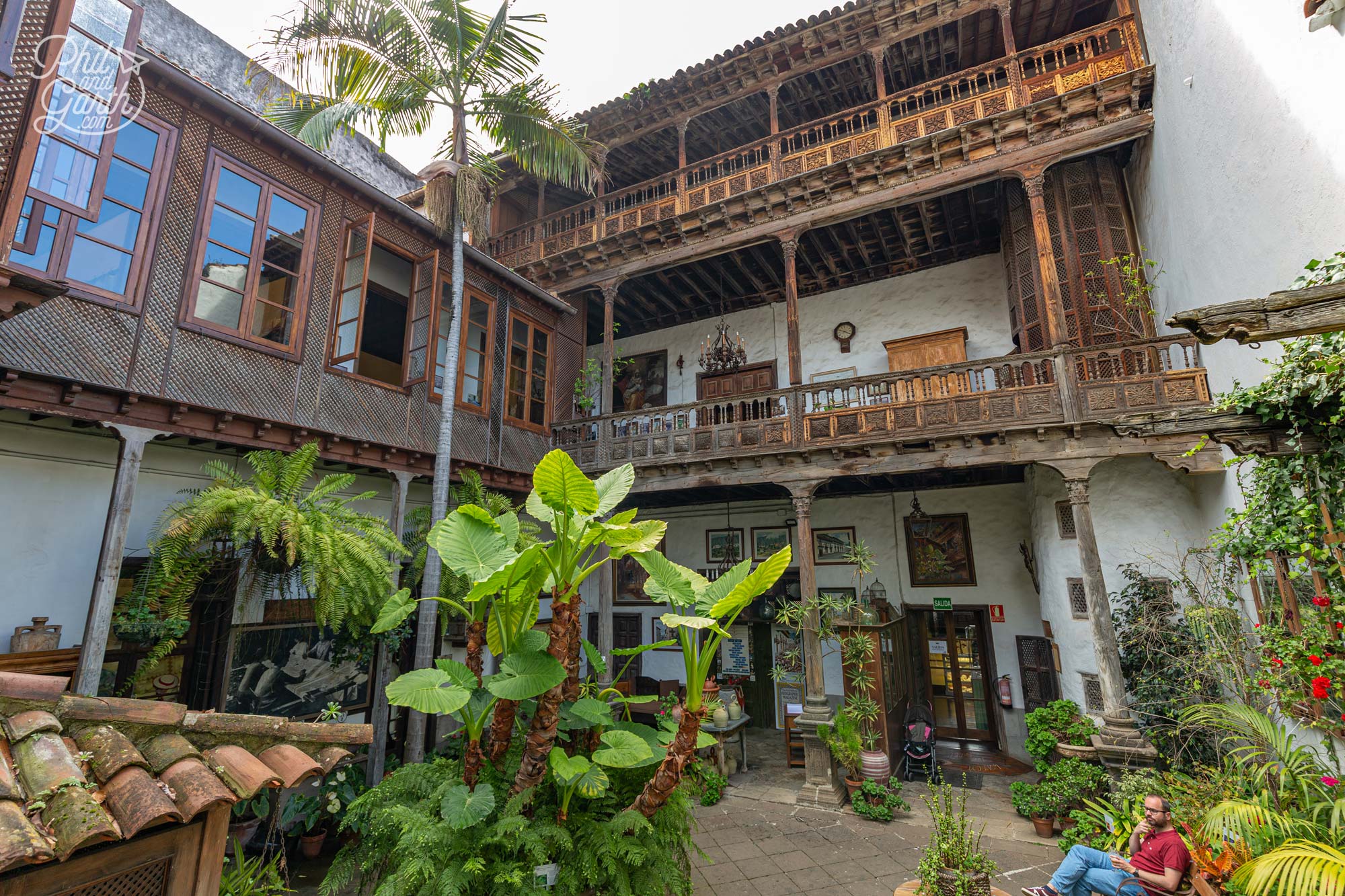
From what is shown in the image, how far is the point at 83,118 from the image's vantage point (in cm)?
592

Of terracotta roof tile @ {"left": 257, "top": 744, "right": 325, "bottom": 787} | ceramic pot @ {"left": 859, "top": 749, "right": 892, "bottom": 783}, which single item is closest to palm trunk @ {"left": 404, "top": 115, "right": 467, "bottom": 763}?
terracotta roof tile @ {"left": 257, "top": 744, "right": 325, "bottom": 787}

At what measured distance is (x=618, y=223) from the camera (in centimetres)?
1237

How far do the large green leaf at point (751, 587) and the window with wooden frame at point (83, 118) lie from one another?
6366 millimetres

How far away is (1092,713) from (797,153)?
9760mm

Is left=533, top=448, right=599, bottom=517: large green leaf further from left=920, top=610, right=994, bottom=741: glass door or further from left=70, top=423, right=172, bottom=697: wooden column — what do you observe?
left=920, top=610, right=994, bottom=741: glass door

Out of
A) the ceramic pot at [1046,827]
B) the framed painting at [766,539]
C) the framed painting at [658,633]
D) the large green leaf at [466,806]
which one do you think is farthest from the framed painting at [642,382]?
the large green leaf at [466,806]

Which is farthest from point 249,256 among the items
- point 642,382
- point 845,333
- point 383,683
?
point 845,333

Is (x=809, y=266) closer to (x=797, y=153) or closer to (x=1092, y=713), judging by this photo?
(x=797, y=153)

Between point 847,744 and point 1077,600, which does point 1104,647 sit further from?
point 847,744

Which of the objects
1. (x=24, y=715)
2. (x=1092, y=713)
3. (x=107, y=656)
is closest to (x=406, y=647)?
(x=107, y=656)

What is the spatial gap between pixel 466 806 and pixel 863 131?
1086 centimetres

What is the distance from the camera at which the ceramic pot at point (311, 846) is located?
6.94 metres

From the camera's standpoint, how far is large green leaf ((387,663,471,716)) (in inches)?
142

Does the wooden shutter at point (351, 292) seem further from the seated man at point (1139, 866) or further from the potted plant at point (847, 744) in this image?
the seated man at point (1139, 866)
